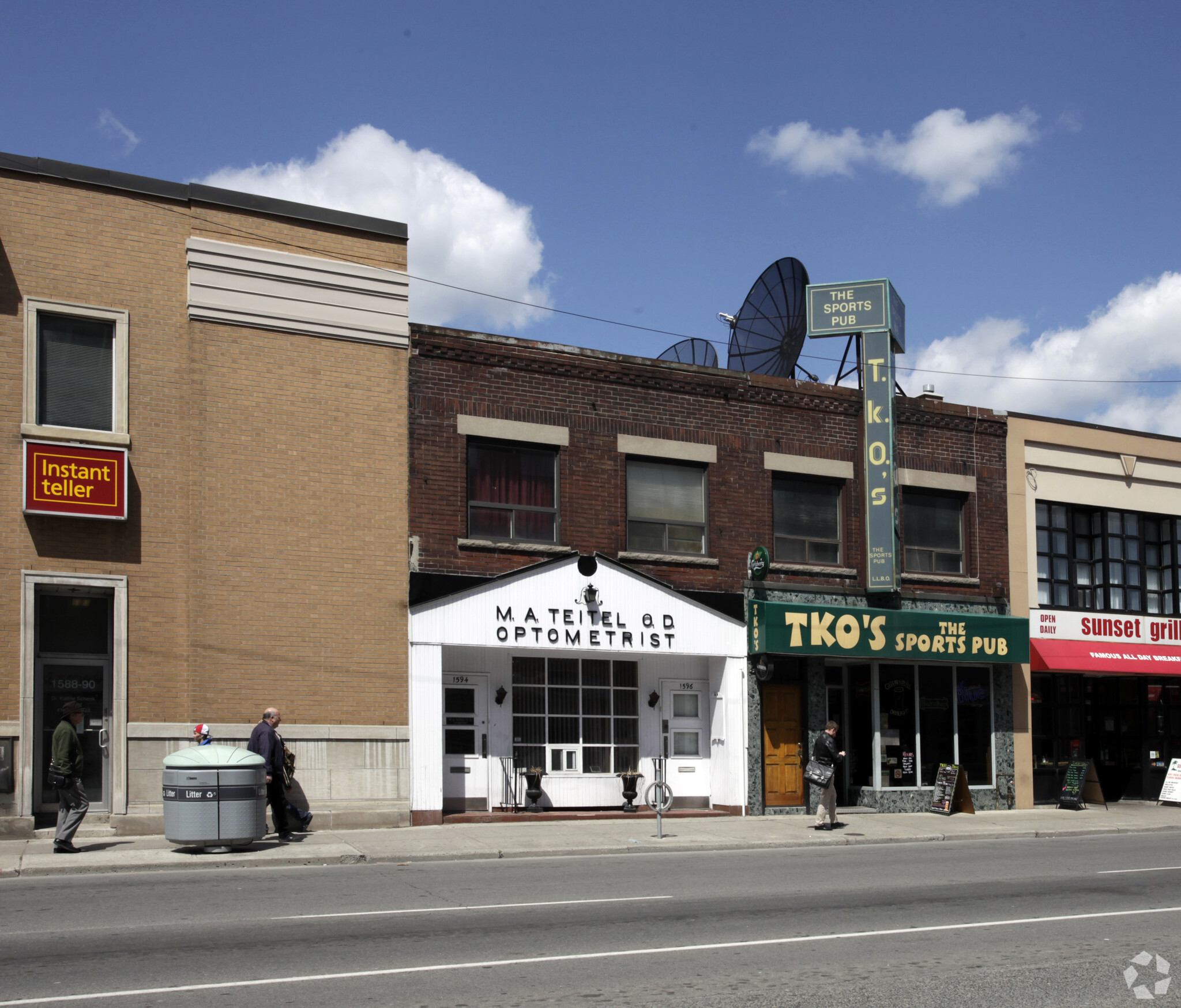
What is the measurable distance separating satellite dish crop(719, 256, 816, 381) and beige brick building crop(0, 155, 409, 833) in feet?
27.6

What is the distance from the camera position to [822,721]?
75.5 feet

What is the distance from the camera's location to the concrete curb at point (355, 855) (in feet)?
46.4

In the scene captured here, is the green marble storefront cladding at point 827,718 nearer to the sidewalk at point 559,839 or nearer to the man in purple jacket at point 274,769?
the sidewalk at point 559,839

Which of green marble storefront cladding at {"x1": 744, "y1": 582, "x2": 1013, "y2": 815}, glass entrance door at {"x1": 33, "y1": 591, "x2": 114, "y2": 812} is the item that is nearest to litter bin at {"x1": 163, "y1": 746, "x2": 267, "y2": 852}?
glass entrance door at {"x1": 33, "y1": 591, "x2": 114, "y2": 812}

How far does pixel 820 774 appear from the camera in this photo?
65.3 ft

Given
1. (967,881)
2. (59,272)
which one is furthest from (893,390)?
(59,272)

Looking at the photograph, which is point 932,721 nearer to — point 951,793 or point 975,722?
point 975,722

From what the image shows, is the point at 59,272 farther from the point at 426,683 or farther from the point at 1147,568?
the point at 1147,568

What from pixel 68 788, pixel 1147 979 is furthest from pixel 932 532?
pixel 1147 979

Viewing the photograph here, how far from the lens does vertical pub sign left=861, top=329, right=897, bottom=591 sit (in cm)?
2319

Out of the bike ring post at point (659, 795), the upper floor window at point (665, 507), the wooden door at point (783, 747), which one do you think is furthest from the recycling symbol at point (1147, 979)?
the upper floor window at point (665, 507)

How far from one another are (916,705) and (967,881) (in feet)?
35.2

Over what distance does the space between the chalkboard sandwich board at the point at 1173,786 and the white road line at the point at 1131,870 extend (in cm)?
1206

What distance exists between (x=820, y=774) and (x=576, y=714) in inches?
166
